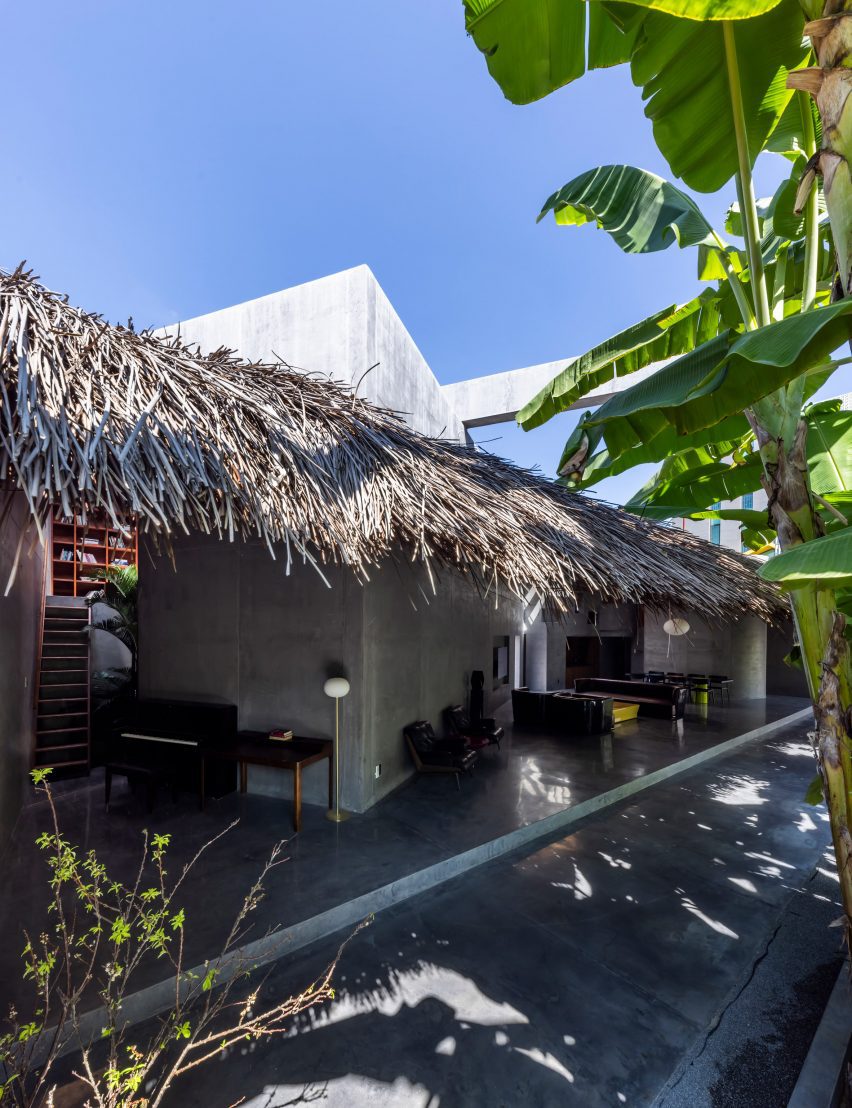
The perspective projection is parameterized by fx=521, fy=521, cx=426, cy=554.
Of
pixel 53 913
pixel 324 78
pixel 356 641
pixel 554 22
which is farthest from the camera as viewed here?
pixel 324 78

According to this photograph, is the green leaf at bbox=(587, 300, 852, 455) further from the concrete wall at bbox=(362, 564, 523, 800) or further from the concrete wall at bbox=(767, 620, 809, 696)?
the concrete wall at bbox=(767, 620, 809, 696)

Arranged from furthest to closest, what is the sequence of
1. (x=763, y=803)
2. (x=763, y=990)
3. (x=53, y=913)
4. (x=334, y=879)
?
(x=763, y=803) < (x=334, y=879) < (x=53, y=913) < (x=763, y=990)

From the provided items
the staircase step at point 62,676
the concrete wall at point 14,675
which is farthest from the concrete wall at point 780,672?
the concrete wall at point 14,675

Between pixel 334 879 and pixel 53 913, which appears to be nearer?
pixel 53 913

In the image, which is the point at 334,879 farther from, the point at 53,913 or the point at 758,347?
the point at 758,347

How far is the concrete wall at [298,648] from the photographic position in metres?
5.85

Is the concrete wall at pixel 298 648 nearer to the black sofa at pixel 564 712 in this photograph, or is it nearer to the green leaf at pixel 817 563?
the black sofa at pixel 564 712

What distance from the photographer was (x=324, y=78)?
291 inches

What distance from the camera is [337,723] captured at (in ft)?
18.9

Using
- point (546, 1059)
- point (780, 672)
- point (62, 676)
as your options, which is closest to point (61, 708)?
point (62, 676)

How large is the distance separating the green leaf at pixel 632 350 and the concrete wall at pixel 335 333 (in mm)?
4064

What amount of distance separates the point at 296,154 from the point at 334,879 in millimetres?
11217

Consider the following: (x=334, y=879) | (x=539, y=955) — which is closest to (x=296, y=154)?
(x=334, y=879)

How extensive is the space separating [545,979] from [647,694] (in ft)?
31.1
